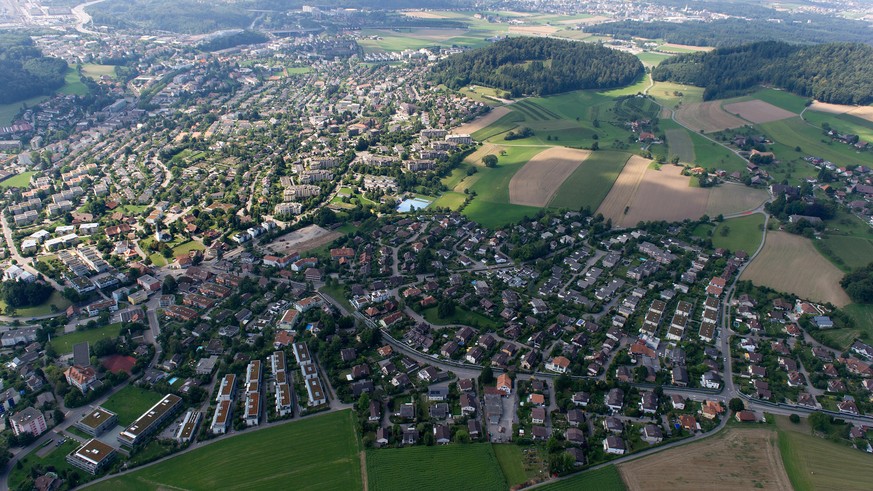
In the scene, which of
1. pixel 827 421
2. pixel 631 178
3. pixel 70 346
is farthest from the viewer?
pixel 631 178

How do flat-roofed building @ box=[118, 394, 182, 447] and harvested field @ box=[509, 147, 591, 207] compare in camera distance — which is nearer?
flat-roofed building @ box=[118, 394, 182, 447]

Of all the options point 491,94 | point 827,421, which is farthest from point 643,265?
point 491,94

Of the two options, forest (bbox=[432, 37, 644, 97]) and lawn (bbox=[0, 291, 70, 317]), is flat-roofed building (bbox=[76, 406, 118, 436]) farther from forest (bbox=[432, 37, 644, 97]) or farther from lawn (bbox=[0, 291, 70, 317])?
forest (bbox=[432, 37, 644, 97])

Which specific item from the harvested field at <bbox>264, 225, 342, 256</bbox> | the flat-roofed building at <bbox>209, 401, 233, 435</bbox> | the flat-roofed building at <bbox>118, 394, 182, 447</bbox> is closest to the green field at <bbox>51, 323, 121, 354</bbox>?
the flat-roofed building at <bbox>118, 394, 182, 447</bbox>

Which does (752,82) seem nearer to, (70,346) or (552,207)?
(552,207)

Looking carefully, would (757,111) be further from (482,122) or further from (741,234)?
(741,234)

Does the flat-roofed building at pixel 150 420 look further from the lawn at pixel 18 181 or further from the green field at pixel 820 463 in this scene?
the lawn at pixel 18 181

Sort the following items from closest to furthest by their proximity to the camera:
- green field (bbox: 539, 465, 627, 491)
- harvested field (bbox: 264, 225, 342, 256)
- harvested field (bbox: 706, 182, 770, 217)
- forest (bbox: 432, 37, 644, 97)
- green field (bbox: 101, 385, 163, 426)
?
green field (bbox: 539, 465, 627, 491) → green field (bbox: 101, 385, 163, 426) → harvested field (bbox: 264, 225, 342, 256) → harvested field (bbox: 706, 182, 770, 217) → forest (bbox: 432, 37, 644, 97)

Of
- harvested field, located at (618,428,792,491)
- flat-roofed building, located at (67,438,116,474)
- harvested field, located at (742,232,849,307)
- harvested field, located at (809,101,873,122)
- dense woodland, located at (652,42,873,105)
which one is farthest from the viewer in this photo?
dense woodland, located at (652,42,873,105)
